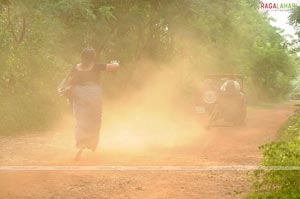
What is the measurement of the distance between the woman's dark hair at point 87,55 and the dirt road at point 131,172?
69.5 inches

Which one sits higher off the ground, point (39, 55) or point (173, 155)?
point (39, 55)

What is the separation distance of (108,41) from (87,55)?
14.0 m

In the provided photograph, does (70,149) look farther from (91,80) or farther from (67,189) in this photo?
(67,189)

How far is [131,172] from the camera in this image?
320 inches

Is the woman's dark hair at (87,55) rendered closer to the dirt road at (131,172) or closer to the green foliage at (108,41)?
the dirt road at (131,172)

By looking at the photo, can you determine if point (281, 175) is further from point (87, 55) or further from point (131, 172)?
point (87, 55)

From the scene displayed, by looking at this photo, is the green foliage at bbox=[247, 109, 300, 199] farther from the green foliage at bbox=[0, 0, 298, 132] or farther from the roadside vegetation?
the green foliage at bbox=[0, 0, 298, 132]

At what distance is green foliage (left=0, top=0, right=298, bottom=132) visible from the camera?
15227 mm

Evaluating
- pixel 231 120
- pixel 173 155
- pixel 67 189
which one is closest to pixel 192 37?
pixel 231 120

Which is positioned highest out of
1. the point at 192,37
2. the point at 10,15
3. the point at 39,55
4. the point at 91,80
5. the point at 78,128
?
the point at 192,37

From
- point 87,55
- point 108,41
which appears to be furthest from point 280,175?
point 108,41

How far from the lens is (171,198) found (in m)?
6.36

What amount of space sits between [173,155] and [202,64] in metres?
23.5

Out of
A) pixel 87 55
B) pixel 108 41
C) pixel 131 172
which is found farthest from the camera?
pixel 108 41
